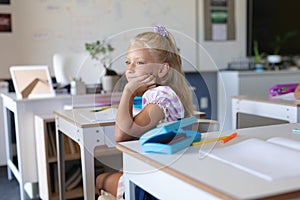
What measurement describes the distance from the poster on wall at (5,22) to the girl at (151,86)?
7.37 feet

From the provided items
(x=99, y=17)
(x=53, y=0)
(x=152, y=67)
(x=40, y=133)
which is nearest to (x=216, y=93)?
(x=99, y=17)

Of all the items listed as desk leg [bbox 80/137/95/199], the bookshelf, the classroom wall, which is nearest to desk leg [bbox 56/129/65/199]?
the bookshelf

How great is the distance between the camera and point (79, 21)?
3686 millimetres

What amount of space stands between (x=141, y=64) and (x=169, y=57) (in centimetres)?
11

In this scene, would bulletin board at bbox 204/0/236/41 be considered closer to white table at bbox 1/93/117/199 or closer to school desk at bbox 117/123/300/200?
white table at bbox 1/93/117/199

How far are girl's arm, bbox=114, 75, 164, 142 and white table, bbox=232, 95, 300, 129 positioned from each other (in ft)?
3.43

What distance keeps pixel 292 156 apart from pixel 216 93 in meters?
3.40

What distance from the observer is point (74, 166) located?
111 inches

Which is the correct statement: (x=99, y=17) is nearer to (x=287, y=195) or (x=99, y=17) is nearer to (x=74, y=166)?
(x=74, y=166)

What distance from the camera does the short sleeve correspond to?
145cm

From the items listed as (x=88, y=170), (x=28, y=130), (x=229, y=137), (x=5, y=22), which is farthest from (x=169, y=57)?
(x=5, y=22)

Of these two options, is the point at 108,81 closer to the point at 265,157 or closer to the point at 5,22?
the point at 5,22

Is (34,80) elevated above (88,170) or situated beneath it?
elevated above

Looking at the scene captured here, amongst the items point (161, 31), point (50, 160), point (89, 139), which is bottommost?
point (50, 160)
